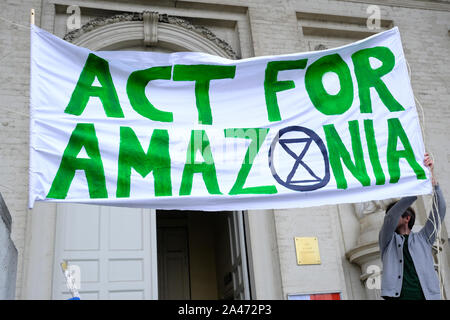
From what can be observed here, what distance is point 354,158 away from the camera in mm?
4555

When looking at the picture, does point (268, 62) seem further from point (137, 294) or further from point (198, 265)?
point (198, 265)

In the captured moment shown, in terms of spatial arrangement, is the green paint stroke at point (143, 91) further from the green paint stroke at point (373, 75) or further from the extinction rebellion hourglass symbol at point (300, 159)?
the green paint stroke at point (373, 75)

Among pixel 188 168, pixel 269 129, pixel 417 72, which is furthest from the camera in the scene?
pixel 417 72

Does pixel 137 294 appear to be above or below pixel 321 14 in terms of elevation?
below

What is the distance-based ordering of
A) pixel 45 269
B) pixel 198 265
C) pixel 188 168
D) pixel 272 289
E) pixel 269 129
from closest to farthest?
1. pixel 188 168
2. pixel 269 129
3. pixel 45 269
4. pixel 272 289
5. pixel 198 265

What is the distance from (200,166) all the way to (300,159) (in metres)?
0.89

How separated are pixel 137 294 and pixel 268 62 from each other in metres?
4.02

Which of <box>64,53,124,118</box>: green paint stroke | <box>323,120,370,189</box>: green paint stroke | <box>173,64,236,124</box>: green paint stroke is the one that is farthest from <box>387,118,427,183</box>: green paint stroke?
<box>64,53,124,118</box>: green paint stroke

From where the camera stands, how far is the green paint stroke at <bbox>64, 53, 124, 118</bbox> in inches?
171

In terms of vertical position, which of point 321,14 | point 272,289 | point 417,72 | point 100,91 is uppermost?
point 321,14

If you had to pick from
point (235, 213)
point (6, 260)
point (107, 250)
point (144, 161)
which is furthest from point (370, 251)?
point (6, 260)

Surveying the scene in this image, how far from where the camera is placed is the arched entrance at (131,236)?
23.7 ft

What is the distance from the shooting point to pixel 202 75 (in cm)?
471

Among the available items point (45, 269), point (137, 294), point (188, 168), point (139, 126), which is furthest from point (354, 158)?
point (45, 269)
